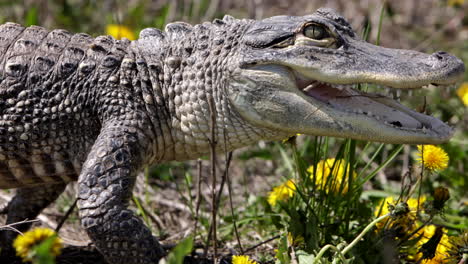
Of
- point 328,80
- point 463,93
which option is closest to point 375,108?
point 328,80

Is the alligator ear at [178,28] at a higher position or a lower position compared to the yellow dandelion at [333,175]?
higher

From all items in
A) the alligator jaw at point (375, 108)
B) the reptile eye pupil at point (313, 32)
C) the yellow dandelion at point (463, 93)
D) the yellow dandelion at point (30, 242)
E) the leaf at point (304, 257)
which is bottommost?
the leaf at point (304, 257)

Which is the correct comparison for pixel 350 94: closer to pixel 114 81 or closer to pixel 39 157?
pixel 114 81

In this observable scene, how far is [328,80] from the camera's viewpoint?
2920 mm

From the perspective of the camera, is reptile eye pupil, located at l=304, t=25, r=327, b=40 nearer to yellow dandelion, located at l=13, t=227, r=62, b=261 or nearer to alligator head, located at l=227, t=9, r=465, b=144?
alligator head, located at l=227, t=9, r=465, b=144

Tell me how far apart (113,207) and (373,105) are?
1299mm

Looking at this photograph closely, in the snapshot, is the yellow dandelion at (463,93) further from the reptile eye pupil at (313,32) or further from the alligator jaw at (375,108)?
the reptile eye pupil at (313,32)

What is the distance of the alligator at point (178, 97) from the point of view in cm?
284

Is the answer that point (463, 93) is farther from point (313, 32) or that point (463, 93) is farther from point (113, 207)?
point (113, 207)

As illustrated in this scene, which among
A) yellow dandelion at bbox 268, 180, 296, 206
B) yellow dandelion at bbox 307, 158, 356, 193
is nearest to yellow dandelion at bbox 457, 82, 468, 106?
yellow dandelion at bbox 307, 158, 356, 193

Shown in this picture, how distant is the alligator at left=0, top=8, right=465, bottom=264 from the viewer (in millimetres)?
2844

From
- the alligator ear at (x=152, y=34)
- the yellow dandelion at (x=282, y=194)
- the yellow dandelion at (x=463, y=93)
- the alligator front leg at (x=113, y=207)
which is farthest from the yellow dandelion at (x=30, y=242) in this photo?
the yellow dandelion at (x=463, y=93)

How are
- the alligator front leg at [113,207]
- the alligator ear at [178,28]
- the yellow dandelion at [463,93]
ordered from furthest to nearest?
the yellow dandelion at [463,93] < the alligator ear at [178,28] < the alligator front leg at [113,207]

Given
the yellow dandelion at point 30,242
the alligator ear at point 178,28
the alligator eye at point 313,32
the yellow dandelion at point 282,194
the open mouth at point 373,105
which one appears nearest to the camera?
the yellow dandelion at point 30,242
